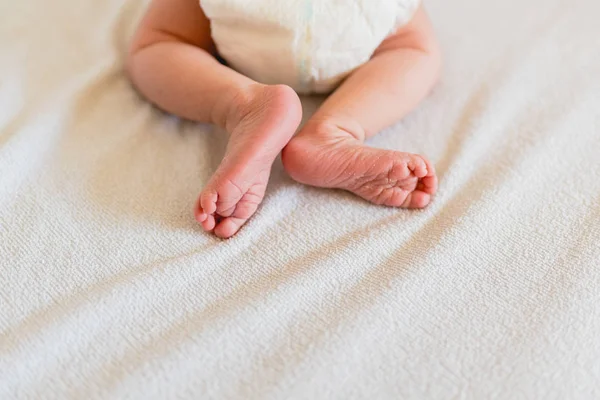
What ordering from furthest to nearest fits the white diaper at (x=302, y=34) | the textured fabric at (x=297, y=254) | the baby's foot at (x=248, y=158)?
the white diaper at (x=302, y=34)
the baby's foot at (x=248, y=158)
the textured fabric at (x=297, y=254)

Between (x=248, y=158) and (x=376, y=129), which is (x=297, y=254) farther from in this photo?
(x=376, y=129)

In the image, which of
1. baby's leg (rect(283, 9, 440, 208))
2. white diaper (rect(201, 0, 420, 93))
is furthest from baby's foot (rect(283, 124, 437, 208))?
white diaper (rect(201, 0, 420, 93))

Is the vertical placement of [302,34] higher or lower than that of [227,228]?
higher

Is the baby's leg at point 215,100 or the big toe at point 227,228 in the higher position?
the baby's leg at point 215,100

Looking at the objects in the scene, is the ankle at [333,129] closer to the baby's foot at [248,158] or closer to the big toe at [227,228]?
the baby's foot at [248,158]

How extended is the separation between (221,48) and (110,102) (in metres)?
0.18

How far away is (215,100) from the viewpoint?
84 centimetres

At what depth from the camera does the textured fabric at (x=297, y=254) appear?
59 centimetres

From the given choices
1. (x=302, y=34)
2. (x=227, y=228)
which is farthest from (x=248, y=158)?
(x=302, y=34)

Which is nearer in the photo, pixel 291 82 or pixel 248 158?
pixel 248 158

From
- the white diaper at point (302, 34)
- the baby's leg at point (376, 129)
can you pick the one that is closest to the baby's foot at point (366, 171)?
the baby's leg at point (376, 129)

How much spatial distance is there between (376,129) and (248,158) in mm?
214

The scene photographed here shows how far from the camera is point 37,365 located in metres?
0.60

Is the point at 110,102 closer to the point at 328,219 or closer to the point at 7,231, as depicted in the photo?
the point at 7,231
